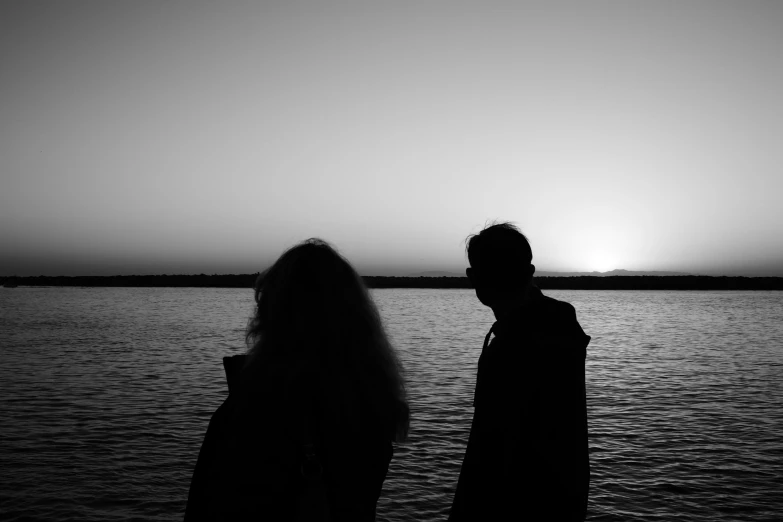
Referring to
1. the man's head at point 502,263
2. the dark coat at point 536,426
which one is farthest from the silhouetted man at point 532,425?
the man's head at point 502,263

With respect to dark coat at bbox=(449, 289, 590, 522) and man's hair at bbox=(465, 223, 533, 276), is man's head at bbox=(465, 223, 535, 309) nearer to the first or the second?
man's hair at bbox=(465, 223, 533, 276)

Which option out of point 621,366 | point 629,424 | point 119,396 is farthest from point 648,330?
point 119,396

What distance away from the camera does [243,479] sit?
2.13 meters

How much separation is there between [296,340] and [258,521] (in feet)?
2.10

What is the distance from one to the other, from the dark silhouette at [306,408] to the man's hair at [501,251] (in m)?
0.63

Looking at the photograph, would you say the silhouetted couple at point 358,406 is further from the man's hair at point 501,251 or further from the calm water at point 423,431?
the calm water at point 423,431

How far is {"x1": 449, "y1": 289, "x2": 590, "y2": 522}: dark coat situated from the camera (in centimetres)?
276

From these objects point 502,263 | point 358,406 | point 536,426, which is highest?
point 502,263

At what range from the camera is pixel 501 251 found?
2.98 meters

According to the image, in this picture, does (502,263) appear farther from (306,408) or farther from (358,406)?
(306,408)

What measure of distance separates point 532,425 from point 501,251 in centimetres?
81

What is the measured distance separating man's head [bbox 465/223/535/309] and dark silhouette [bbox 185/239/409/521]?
24.2 inches

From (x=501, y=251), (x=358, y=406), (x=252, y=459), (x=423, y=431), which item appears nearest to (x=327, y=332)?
(x=358, y=406)

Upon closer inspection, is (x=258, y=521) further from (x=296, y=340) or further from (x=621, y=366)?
(x=621, y=366)
